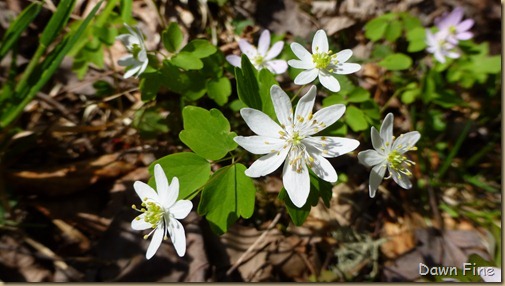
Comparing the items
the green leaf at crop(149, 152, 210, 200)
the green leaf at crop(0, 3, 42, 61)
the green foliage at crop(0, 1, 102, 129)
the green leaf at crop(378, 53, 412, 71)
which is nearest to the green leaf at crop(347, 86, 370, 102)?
the green leaf at crop(378, 53, 412, 71)

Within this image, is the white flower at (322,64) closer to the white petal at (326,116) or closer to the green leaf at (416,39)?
the white petal at (326,116)

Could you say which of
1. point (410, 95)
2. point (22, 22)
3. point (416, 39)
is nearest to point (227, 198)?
point (22, 22)

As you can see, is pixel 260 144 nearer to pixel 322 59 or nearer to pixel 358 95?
pixel 322 59

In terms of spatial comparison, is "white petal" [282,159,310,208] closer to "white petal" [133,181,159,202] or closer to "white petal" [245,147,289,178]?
"white petal" [245,147,289,178]

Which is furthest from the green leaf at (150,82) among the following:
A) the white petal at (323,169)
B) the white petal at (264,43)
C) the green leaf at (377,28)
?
the green leaf at (377,28)

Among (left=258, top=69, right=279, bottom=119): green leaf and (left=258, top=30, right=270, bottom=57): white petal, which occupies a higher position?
(left=258, top=30, right=270, bottom=57): white petal

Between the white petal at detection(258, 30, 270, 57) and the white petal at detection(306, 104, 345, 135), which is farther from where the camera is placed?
the white petal at detection(258, 30, 270, 57)

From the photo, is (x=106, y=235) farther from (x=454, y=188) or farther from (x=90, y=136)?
(x=454, y=188)
